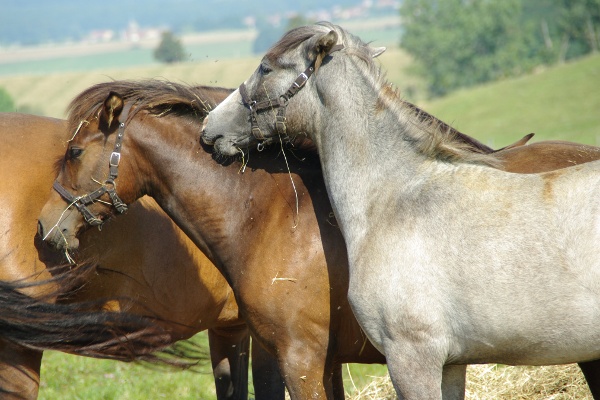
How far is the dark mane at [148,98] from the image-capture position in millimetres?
3973

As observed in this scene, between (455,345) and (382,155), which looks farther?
(382,155)

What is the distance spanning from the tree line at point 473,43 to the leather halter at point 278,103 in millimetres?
65515

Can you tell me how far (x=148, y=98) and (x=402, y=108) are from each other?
141 centimetres

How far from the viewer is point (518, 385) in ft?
17.3

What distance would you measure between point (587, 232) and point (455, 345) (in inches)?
30.5

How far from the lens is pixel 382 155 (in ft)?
11.8

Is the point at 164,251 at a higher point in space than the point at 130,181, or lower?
lower

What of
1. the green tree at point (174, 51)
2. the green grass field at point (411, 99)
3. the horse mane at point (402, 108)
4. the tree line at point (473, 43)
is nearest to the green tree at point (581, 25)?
the tree line at point (473, 43)

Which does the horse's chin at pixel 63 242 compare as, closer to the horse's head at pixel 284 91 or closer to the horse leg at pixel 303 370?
the horse's head at pixel 284 91

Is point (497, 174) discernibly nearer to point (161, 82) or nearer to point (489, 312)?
point (489, 312)

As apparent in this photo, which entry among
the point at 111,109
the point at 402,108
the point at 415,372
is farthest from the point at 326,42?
the point at 415,372

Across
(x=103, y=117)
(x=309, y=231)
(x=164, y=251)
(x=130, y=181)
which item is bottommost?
(x=164, y=251)

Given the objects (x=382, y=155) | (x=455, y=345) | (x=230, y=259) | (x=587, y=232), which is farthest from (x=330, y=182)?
(x=587, y=232)

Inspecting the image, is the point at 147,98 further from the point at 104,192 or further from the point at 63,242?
the point at 63,242
